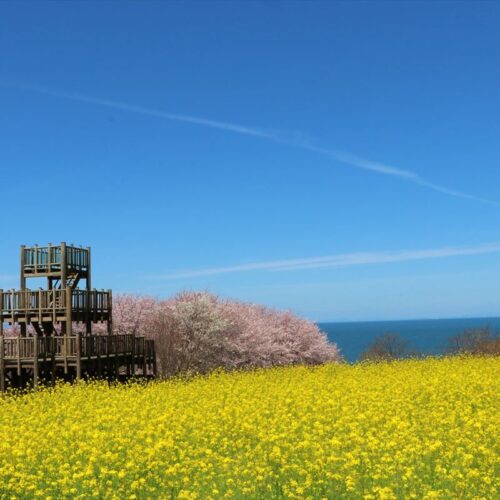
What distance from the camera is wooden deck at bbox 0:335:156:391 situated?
32.7 m

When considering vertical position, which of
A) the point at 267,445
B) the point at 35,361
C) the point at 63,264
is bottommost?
the point at 267,445

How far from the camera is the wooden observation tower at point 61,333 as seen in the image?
32875mm

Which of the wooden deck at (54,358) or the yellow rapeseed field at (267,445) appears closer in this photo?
the yellow rapeseed field at (267,445)

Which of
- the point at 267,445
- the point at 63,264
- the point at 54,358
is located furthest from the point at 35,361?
the point at 267,445

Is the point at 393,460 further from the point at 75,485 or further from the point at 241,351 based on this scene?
the point at 241,351

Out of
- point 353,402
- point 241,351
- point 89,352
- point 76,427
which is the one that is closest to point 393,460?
point 353,402

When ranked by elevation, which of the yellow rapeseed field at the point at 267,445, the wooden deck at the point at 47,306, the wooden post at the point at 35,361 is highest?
the wooden deck at the point at 47,306

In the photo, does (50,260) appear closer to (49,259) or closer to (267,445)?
(49,259)

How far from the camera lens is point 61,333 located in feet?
119

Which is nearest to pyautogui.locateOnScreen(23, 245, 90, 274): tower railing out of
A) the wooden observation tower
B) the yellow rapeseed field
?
the wooden observation tower

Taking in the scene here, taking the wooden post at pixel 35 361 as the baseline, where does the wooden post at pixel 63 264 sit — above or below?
above

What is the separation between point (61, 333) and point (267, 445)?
24.2 m

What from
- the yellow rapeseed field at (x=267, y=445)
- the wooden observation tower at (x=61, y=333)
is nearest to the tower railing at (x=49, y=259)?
the wooden observation tower at (x=61, y=333)

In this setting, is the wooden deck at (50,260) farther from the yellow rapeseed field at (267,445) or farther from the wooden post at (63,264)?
the yellow rapeseed field at (267,445)
